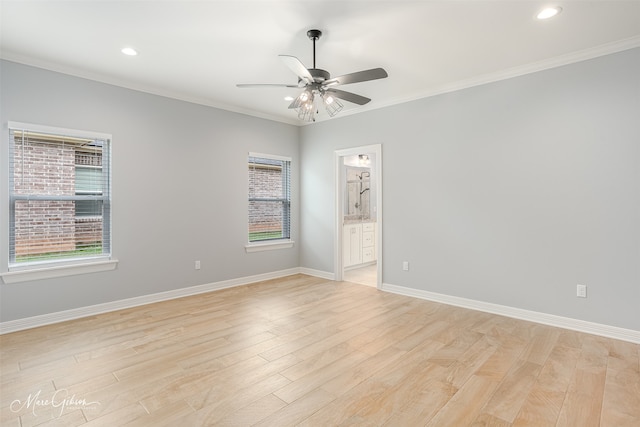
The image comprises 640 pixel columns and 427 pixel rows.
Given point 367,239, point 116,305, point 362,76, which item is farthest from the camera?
point 367,239

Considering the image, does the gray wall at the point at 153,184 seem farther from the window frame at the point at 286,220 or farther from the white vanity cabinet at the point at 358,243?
the white vanity cabinet at the point at 358,243

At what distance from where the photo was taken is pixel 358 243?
6.47 meters

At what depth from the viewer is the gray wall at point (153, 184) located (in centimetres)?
341

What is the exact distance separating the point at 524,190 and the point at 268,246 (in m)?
3.79

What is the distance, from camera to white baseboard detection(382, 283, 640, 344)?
311 centimetres

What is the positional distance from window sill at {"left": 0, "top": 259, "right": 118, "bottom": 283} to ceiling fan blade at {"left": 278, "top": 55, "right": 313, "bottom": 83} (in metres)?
3.11

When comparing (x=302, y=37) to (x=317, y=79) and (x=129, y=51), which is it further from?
(x=129, y=51)

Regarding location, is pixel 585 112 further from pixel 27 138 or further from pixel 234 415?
pixel 27 138

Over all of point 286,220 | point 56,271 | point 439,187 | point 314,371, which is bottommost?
point 314,371

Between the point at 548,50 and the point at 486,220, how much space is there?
185 centimetres

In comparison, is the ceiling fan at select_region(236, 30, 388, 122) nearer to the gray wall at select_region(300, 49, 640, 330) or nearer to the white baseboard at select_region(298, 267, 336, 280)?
the gray wall at select_region(300, 49, 640, 330)

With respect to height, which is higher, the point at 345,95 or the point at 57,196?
the point at 345,95

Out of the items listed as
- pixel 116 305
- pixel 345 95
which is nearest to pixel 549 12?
pixel 345 95

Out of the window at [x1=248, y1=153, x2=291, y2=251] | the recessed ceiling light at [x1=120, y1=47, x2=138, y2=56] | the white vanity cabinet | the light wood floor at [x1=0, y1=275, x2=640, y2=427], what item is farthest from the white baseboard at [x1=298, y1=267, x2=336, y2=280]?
the recessed ceiling light at [x1=120, y1=47, x2=138, y2=56]
